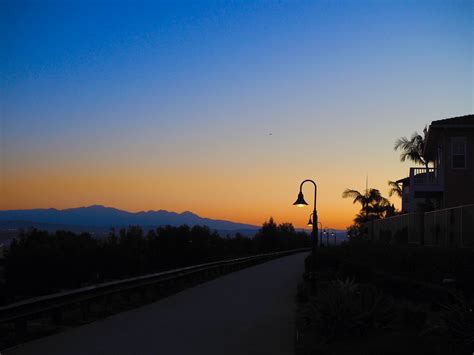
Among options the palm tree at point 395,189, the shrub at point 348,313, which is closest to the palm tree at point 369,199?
the palm tree at point 395,189

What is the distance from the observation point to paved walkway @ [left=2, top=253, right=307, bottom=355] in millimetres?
10219

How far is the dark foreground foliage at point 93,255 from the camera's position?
30359mm

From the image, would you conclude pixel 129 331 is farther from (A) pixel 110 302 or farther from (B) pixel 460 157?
(B) pixel 460 157

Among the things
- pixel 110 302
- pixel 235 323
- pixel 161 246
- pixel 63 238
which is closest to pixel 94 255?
pixel 63 238

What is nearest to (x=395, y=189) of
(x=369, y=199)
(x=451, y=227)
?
(x=369, y=199)

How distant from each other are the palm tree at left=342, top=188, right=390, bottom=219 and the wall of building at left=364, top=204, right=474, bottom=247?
41.3 meters

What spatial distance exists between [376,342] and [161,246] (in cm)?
4449

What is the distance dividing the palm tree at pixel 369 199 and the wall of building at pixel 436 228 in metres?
41.3

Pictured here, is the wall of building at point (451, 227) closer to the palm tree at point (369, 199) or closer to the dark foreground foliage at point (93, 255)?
the dark foreground foliage at point (93, 255)

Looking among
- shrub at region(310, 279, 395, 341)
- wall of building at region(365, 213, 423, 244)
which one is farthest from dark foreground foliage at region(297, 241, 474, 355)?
wall of building at region(365, 213, 423, 244)

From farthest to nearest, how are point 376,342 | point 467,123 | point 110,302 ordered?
point 467,123
point 110,302
point 376,342

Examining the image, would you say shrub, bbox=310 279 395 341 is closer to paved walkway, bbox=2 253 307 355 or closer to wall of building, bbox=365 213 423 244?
paved walkway, bbox=2 253 307 355

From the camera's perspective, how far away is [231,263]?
35.9 metres

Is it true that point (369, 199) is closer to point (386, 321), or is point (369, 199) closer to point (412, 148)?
point (412, 148)
